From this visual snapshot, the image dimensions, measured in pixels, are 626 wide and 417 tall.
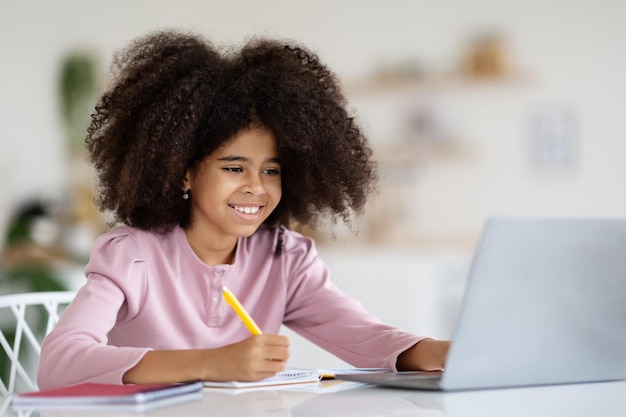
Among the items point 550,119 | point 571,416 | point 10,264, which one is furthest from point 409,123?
point 571,416

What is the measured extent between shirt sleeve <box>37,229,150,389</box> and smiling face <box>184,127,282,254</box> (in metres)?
0.14

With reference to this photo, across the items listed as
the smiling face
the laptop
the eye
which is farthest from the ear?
the laptop

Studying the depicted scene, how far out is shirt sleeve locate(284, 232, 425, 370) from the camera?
136 cm

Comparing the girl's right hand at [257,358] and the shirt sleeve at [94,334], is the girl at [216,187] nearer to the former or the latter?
the shirt sleeve at [94,334]

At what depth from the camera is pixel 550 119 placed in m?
4.64

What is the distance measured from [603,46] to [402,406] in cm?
392

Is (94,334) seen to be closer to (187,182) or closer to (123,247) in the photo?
(123,247)

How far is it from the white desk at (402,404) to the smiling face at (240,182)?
417 mm

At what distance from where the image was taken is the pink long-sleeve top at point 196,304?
1229mm

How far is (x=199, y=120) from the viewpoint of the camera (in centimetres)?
136

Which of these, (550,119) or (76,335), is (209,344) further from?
(550,119)

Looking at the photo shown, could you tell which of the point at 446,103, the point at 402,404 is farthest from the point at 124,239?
the point at 446,103

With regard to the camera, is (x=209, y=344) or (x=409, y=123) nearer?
(x=209, y=344)

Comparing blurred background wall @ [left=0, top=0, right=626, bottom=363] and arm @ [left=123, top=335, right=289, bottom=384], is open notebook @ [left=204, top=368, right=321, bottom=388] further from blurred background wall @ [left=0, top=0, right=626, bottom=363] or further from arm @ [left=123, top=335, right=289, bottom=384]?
blurred background wall @ [left=0, top=0, right=626, bottom=363]
